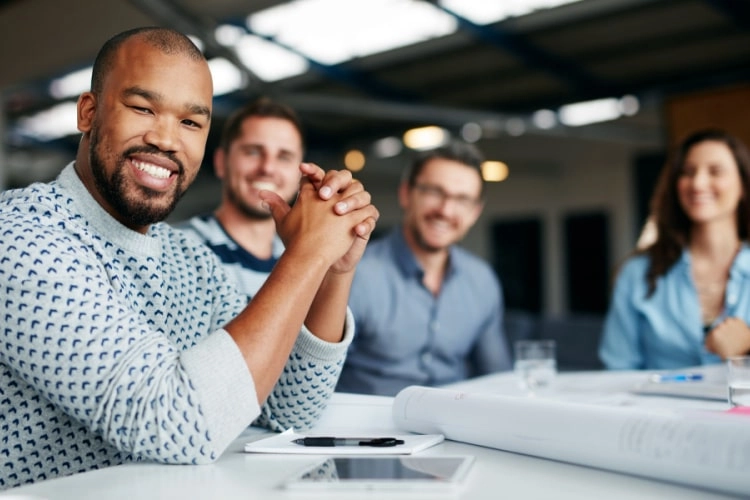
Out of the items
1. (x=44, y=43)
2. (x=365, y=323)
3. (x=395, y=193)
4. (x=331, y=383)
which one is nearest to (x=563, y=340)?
(x=365, y=323)

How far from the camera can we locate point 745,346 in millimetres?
2260

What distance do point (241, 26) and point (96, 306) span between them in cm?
626

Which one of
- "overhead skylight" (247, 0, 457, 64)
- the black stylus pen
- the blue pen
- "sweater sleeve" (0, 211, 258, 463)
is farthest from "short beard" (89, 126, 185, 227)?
"overhead skylight" (247, 0, 457, 64)

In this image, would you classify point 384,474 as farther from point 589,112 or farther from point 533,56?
point 589,112

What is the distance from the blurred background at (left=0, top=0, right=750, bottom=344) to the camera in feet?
21.9

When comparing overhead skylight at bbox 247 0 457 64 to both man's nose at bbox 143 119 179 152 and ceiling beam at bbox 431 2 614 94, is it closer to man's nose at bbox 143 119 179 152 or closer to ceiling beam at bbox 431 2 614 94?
ceiling beam at bbox 431 2 614 94

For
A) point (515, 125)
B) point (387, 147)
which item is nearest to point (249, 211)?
point (515, 125)

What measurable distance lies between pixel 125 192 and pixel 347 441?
1.71 ft

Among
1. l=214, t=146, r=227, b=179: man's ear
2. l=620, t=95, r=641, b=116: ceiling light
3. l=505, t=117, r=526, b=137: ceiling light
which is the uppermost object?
l=620, t=95, r=641, b=116: ceiling light

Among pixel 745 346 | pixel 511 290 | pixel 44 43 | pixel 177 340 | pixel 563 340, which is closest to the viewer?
pixel 177 340

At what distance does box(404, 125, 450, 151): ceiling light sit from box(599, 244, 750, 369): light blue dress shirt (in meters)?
7.28

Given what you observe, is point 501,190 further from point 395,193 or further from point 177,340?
point 177,340

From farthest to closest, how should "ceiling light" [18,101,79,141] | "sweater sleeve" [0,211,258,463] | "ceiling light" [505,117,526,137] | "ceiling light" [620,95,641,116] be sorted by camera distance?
"ceiling light" [18,101,79,141] < "ceiling light" [505,117,526,137] < "ceiling light" [620,95,641,116] < "sweater sleeve" [0,211,258,463]

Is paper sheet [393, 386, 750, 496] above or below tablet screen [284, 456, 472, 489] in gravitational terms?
above
